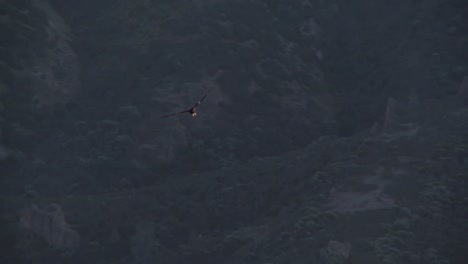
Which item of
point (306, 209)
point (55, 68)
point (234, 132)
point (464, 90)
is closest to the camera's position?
point (306, 209)

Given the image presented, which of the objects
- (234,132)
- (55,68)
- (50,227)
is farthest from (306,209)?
(55,68)

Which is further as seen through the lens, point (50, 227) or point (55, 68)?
point (55, 68)

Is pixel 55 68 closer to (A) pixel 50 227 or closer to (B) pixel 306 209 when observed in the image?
(A) pixel 50 227

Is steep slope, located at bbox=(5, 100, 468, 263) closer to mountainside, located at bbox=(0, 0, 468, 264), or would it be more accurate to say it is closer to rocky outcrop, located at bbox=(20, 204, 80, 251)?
mountainside, located at bbox=(0, 0, 468, 264)

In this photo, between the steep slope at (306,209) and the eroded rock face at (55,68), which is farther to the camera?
the eroded rock face at (55,68)

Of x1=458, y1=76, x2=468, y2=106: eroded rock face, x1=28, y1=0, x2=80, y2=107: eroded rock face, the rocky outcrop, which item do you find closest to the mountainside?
the rocky outcrop

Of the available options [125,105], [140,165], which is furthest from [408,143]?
[125,105]

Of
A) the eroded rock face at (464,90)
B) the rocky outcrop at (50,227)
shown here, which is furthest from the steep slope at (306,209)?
the eroded rock face at (464,90)

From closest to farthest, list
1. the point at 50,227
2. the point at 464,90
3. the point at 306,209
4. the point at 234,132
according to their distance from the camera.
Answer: the point at 50,227
the point at 306,209
the point at 234,132
the point at 464,90

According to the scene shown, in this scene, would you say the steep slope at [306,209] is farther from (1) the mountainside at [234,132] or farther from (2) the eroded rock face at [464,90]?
(2) the eroded rock face at [464,90]
